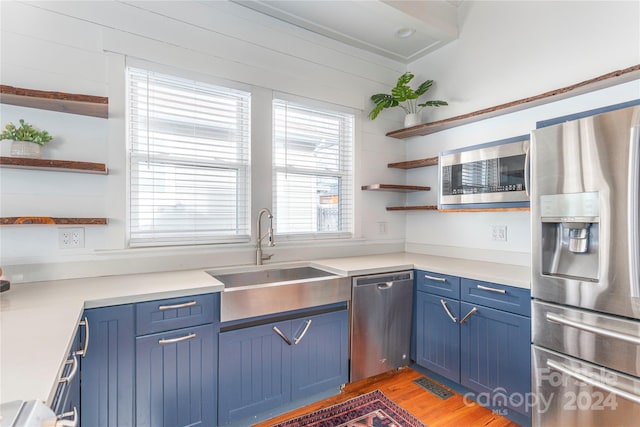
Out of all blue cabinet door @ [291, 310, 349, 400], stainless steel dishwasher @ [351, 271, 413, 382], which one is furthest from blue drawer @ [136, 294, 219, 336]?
stainless steel dishwasher @ [351, 271, 413, 382]

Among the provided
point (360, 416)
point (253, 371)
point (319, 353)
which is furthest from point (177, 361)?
point (360, 416)

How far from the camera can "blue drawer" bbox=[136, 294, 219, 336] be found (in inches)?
62.9

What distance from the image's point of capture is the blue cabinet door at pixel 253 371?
181cm

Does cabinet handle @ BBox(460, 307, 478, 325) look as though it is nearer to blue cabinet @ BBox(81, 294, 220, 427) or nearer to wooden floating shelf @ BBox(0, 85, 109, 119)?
blue cabinet @ BBox(81, 294, 220, 427)

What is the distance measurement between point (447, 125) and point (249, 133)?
168cm

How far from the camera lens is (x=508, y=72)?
8.30ft

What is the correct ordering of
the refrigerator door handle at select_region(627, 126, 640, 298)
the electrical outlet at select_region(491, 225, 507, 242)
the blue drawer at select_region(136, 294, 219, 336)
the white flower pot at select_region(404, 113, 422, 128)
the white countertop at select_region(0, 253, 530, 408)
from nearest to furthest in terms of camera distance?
the white countertop at select_region(0, 253, 530, 408), the refrigerator door handle at select_region(627, 126, 640, 298), the blue drawer at select_region(136, 294, 219, 336), the electrical outlet at select_region(491, 225, 507, 242), the white flower pot at select_region(404, 113, 422, 128)

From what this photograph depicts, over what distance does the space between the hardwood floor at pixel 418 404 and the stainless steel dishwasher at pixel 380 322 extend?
105mm

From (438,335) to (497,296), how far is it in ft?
1.85

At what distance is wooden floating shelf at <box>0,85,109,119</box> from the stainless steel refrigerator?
2.45 metres

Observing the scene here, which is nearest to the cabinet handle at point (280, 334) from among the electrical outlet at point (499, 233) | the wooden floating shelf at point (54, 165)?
the wooden floating shelf at point (54, 165)

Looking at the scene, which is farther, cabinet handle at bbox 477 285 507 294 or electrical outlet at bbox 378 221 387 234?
electrical outlet at bbox 378 221 387 234

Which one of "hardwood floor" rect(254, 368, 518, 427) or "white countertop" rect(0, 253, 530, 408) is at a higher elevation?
"white countertop" rect(0, 253, 530, 408)

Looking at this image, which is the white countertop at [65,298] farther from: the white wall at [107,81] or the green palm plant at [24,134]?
the green palm plant at [24,134]
